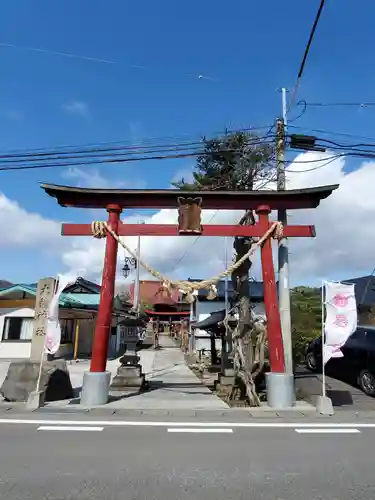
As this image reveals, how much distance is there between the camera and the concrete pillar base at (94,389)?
874 centimetres

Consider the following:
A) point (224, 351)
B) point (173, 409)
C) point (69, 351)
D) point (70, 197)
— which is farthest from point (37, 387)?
point (69, 351)

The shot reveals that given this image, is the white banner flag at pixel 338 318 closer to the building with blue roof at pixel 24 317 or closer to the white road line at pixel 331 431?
the white road line at pixel 331 431

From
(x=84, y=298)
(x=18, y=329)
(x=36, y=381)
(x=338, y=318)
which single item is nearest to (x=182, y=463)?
(x=338, y=318)

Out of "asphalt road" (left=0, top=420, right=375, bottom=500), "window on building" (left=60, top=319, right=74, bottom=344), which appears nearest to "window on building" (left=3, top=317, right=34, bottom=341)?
"window on building" (left=60, top=319, right=74, bottom=344)

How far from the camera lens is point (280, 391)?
29.1 ft

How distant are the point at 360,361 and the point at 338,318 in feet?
12.2

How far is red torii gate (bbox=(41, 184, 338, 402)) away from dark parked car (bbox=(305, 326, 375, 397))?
381cm

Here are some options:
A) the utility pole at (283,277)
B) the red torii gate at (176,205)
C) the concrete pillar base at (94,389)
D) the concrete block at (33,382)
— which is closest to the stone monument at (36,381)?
the concrete block at (33,382)

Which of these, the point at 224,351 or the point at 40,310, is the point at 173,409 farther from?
the point at 40,310

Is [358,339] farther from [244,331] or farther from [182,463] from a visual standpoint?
[182,463]

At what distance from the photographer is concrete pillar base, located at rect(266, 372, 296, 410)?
29.0 ft

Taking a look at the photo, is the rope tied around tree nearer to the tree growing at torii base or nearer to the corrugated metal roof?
the tree growing at torii base

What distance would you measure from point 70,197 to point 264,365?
7.16 m

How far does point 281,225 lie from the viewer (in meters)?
10.0
